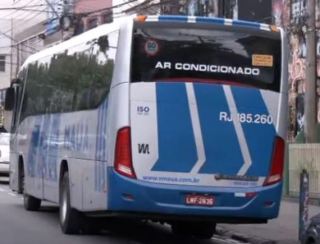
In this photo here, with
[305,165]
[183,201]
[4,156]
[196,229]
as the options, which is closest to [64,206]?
[196,229]

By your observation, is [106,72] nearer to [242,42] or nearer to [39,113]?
[242,42]

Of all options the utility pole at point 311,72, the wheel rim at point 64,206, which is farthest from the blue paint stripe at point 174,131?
the utility pole at point 311,72

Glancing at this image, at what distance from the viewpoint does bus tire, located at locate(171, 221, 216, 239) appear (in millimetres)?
14109

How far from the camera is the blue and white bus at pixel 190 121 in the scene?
1121 cm

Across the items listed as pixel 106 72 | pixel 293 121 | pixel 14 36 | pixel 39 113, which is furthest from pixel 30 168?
pixel 14 36

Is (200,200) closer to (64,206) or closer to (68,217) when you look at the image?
(68,217)

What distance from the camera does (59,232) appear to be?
14.2m

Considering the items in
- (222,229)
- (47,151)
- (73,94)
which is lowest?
(222,229)

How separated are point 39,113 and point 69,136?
284cm

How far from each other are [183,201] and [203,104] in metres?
1.37

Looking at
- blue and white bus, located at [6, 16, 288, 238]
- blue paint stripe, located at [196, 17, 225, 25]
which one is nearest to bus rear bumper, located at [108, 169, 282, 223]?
blue and white bus, located at [6, 16, 288, 238]

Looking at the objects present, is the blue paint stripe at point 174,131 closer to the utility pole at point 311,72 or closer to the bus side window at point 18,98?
the utility pole at point 311,72

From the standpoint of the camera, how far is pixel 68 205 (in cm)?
1377

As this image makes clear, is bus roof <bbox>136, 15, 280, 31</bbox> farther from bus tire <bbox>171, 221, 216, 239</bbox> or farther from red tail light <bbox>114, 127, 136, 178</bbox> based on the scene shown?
bus tire <bbox>171, 221, 216, 239</bbox>
